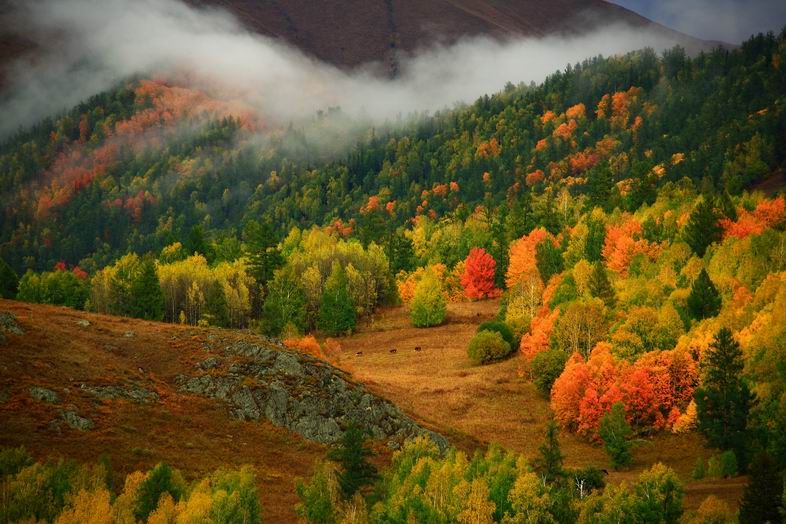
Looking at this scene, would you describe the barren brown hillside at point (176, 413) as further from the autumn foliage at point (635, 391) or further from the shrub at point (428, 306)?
the shrub at point (428, 306)

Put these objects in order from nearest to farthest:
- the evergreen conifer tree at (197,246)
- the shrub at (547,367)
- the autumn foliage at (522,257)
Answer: the shrub at (547,367), the autumn foliage at (522,257), the evergreen conifer tree at (197,246)

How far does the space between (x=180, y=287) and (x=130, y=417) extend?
2569 inches

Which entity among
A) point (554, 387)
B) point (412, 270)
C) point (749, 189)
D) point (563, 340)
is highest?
point (749, 189)

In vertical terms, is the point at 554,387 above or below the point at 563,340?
below

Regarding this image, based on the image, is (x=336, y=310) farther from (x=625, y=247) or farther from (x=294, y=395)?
(x=294, y=395)

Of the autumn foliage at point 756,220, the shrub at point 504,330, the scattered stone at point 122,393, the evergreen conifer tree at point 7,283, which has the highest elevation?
the autumn foliage at point 756,220

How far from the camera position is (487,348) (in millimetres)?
108375

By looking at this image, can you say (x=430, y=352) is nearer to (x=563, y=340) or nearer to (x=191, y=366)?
(x=563, y=340)

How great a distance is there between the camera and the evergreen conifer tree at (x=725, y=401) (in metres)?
65.8

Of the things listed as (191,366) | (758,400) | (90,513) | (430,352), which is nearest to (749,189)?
(430,352)

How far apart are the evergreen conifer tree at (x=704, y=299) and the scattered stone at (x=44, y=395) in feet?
241

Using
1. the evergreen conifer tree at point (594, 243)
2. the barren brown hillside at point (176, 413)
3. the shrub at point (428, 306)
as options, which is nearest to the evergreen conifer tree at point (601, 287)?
the barren brown hillside at point (176, 413)

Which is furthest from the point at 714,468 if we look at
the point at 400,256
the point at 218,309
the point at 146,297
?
the point at 400,256

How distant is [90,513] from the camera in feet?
137
